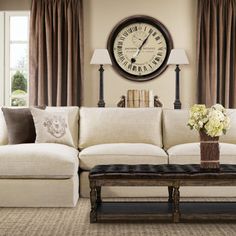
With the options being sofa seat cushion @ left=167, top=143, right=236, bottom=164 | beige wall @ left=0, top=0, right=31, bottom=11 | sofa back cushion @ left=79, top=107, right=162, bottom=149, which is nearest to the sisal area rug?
sofa seat cushion @ left=167, top=143, right=236, bottom=164

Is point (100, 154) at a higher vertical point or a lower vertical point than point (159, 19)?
lower

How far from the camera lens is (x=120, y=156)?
4691 mm

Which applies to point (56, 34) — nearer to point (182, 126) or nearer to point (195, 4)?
point (195, 4)

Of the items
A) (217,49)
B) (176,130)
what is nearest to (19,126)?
(176,130)

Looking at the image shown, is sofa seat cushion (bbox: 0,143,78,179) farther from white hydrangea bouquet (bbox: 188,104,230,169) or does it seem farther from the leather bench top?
white hydrangea bouquet (bbox: 188,104,230,169)

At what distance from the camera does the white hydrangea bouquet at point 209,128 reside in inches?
149

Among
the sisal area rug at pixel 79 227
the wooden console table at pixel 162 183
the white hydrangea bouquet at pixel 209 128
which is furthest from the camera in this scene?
the white hydrangea bouquet at pixel 209 128

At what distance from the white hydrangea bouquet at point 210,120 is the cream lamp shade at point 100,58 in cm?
313

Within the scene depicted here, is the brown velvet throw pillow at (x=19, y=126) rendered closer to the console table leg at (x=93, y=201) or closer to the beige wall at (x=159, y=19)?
the console table leg at (x=93, y=201)

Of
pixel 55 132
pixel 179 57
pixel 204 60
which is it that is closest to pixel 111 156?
pixel 55 132

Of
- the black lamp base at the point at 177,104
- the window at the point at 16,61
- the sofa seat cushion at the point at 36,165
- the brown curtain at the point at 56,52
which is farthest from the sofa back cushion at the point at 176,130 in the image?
the window at the point at 16,61

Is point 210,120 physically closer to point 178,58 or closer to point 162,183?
point 162,183

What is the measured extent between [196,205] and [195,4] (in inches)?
160

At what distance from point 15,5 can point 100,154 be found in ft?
11.7
